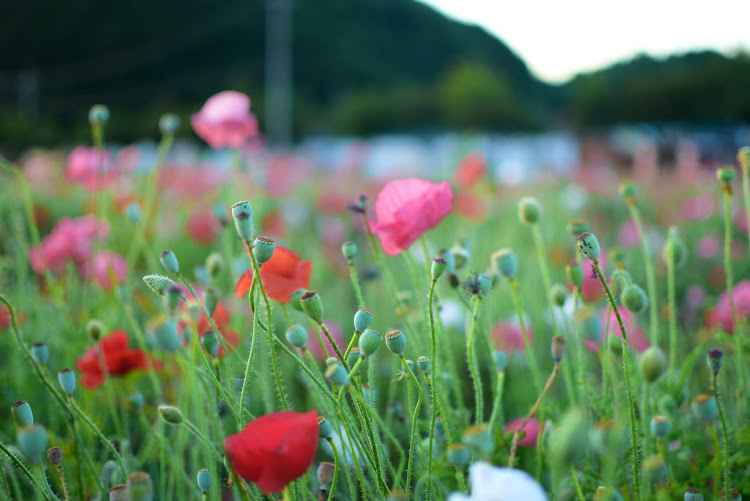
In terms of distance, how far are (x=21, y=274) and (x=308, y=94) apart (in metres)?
58.9

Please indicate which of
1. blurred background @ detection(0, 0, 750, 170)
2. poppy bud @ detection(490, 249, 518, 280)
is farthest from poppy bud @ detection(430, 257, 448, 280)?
blurred background @ detection(0, 0, 750, 170)

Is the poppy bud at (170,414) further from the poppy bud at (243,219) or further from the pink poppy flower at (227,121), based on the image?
the pink poppy flower at (227,121)

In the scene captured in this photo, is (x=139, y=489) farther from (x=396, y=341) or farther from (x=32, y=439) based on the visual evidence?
(x=396, y=341)

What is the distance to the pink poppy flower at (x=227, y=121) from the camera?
1.61 m

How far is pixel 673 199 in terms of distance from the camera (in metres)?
3.60

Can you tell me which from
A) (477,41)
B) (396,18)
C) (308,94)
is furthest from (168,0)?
(477,41)

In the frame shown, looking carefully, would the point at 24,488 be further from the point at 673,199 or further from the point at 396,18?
the point at 396,18

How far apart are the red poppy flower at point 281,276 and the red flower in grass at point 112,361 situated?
13.6 inches

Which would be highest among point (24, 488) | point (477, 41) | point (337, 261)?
point (477, 41)

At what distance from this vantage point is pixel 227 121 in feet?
5.28

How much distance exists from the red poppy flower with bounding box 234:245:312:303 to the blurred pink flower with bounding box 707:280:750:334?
2.69 ft

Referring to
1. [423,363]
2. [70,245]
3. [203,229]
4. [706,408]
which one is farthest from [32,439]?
[203,229]

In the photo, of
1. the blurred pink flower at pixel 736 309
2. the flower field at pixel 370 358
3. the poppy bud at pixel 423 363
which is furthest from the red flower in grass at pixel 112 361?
the blurred pink flower at pixel 736 309

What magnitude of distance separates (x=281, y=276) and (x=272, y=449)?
0.27 meters
